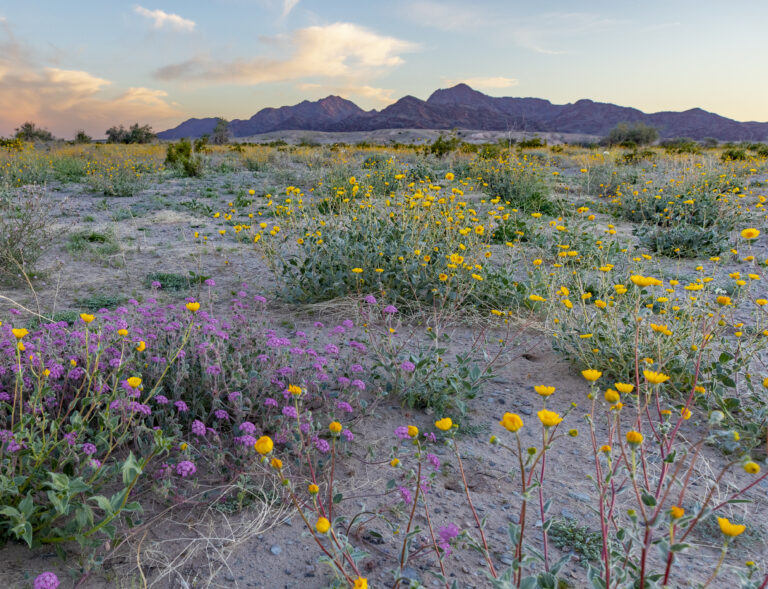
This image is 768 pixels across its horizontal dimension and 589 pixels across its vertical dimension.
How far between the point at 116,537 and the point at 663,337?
10.3 feet

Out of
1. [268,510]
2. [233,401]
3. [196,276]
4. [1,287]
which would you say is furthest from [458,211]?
[1,287]

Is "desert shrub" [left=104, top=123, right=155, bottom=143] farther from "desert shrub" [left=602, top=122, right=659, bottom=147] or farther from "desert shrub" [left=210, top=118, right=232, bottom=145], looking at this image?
"desert shrub" [left=602, top=122, right=659, bottom=147]

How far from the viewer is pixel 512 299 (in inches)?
167

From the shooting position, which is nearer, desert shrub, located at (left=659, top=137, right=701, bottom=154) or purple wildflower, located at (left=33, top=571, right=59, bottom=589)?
purple wildflower, located at (left=33, top=571, right=59, bottom=589)

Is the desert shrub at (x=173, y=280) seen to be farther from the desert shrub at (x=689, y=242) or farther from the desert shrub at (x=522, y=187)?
the desert shrub at (x=689, y=242)

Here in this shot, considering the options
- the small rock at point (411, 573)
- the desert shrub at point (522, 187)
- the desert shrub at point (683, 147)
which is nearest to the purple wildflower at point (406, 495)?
the small rock at point (411, 573)

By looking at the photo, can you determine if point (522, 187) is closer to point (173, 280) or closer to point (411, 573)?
point (173, 280)

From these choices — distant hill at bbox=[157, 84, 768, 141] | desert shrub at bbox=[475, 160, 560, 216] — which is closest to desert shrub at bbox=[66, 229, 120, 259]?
desert shrub at bbox=[475, 160, 560, 216]

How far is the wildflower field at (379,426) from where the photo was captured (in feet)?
5.51

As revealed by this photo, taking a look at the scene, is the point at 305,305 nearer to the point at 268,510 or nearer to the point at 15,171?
the point at 268,510

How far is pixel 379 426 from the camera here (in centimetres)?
274

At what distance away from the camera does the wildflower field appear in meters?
1.68

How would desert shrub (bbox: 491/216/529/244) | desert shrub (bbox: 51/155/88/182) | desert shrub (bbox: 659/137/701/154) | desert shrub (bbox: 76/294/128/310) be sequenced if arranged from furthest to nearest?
desert shrub (bbox: 659/137/701/154), desert shrub (bbox: 51/155/88/182), desert shrub (bbox: 491/216/529/244), desert shrub (bbox: 76/294/128/310)

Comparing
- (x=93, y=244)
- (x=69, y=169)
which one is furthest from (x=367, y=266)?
(x=69, y=169)
